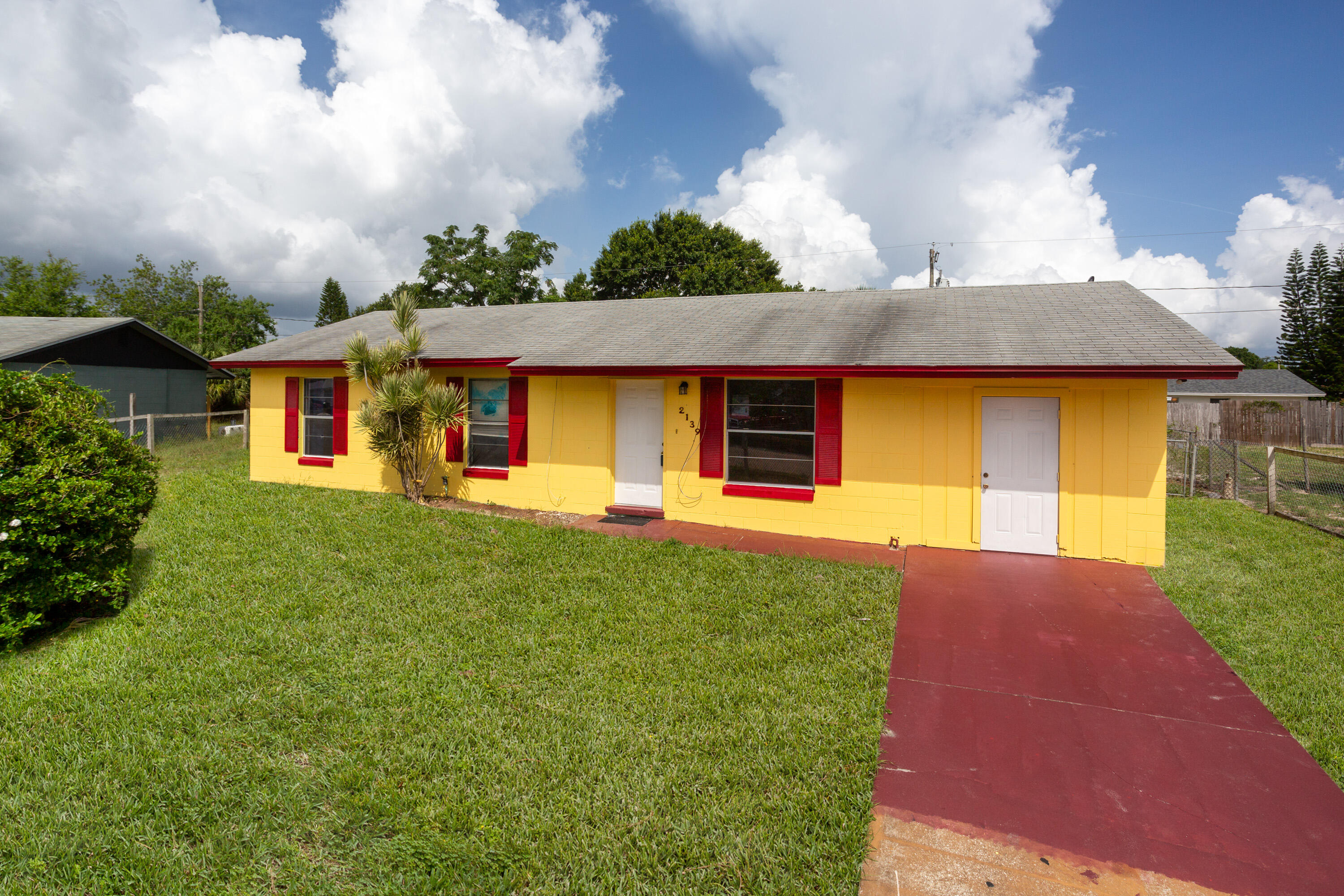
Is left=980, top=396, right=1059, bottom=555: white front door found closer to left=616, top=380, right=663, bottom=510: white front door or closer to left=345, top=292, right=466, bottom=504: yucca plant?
left=616, top=380, right=663, bottom=510: white front door

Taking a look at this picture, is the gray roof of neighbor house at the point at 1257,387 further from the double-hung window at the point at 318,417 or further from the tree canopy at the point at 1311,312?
the double-hung window at the point at 318,417

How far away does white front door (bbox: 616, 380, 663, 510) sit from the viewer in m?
10.2

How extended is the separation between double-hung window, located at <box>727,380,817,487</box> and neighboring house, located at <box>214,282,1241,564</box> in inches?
1.0

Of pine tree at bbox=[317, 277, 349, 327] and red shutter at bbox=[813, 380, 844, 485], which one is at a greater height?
pine tree at bbox=[317, 277, 349, 327]

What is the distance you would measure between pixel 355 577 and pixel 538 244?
113 ft

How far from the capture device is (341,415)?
1233 cm

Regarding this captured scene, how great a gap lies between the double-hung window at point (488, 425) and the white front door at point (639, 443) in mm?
2214

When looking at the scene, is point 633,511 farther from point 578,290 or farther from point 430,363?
point 578,290

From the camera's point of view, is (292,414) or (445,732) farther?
(292,414)

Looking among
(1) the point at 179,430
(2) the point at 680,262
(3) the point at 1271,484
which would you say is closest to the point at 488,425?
(1) the point at 179,430

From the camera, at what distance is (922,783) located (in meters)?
3.56

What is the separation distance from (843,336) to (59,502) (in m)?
8.79

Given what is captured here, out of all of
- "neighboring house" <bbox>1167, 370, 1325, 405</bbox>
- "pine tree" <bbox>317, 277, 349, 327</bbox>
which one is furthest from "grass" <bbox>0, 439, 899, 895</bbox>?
"pine tree" <bbox>317, 277, 349, 327</bbox>

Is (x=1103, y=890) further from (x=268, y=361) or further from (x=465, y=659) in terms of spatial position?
(x=268, y=361)
